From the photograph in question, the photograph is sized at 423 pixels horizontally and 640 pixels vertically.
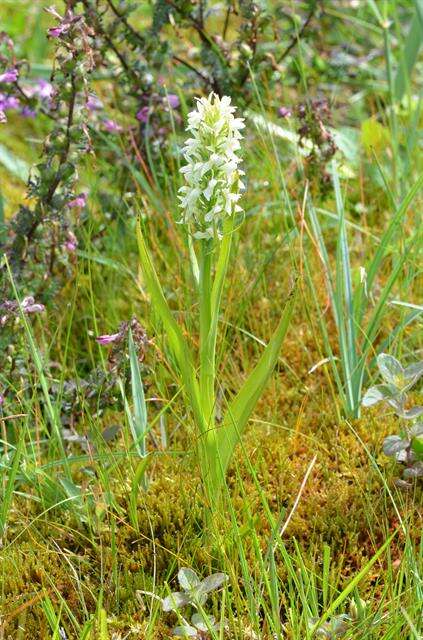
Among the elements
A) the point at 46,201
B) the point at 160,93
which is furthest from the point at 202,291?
the point at 160,93

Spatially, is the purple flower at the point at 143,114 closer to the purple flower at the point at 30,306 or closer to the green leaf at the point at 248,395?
the purple flower at the point at 30,306

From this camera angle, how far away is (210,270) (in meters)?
1.48

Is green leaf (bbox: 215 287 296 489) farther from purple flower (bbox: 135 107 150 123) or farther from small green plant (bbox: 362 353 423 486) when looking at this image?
purple flower (bbox: 135 107 150 123)

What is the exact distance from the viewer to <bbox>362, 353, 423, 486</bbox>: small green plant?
1.69 meters

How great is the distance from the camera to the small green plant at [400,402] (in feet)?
5.56

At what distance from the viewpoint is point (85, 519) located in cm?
167

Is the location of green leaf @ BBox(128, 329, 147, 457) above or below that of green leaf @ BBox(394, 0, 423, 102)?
below

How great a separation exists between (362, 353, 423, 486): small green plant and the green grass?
0.19 ft

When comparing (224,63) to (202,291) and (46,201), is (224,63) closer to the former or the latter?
(46,201)

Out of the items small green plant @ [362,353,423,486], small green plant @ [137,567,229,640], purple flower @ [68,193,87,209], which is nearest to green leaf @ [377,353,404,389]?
small green plant @ [362,353,423,486]

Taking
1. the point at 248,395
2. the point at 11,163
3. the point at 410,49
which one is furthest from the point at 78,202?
the point at 410,49

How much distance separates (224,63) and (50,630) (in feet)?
5.55

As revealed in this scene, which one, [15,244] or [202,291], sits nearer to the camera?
[202,291]

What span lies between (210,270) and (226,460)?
0.36 m
